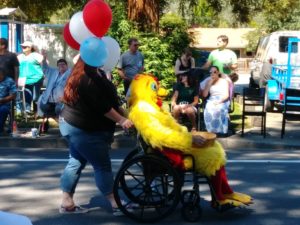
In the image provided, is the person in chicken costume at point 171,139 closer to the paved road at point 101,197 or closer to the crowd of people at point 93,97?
the crowd of people at point 93,97

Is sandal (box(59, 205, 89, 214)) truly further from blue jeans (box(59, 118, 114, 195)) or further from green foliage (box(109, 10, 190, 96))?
green foliage (box(109, 10, 190, 96))

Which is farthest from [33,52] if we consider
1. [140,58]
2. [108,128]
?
[108,128]

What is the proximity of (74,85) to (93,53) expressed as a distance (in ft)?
1.19

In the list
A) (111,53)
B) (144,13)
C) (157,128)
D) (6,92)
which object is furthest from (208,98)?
(157,128)

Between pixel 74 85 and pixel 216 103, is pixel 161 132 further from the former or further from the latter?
pixel 216 103

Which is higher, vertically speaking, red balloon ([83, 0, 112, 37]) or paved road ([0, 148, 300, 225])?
red balloon ([83, 0, 112, 37])

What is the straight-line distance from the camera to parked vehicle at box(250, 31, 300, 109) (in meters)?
16.6

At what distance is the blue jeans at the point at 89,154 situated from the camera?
6.44 meters

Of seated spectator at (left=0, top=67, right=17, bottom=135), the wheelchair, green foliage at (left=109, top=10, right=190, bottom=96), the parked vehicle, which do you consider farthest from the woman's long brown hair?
the parked vehicle

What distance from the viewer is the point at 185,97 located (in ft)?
40.5

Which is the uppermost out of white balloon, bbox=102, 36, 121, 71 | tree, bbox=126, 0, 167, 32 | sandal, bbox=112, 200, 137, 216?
tree, bbox=126, 0, 167, 32

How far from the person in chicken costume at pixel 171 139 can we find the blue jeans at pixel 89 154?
371mm

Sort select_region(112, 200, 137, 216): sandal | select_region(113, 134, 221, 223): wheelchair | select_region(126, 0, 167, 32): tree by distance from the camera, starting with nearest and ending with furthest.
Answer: select_region(113, 134, 221, 223): wheelchair
select_region(112, 200, 137, 216): sandal
select_region(126, 0, 167, 32): tree

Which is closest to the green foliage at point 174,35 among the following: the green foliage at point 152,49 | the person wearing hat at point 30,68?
the green foliage at point 152,49
